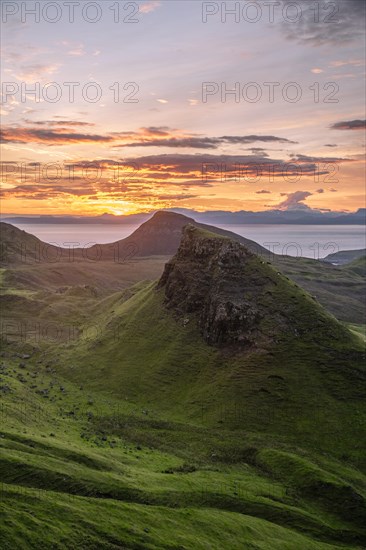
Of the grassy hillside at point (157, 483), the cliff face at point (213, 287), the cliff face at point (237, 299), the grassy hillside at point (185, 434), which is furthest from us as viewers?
the cliff face at point (213, 287)

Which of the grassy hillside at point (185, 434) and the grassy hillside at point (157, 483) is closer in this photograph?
the grassy hillside at point (157, 483)

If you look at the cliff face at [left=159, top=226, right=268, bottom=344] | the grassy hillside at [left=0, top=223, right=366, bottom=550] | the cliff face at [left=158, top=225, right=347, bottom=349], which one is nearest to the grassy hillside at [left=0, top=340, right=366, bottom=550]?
the grassy hillside at [left=0, top=223, right=366, bottom=550]

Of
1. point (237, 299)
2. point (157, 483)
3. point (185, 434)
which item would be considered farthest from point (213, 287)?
point (157, 483)

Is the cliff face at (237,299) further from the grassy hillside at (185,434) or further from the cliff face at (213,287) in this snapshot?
the grassy hillside at (185,434)

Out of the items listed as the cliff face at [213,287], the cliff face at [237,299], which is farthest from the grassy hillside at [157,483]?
the cliff face at [213,287]

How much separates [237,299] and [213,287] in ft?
33.4

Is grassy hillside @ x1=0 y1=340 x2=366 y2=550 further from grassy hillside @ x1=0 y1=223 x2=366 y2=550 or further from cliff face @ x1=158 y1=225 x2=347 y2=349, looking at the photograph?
cliff face @ x1=158 y1=225 x2=347 y2=349

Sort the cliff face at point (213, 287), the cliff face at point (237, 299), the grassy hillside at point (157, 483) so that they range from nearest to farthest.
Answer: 1. the grassy hillside at point (157, 483)
2. the cliff face at point (237, 299)
3. the cliff face at point (213, 287)

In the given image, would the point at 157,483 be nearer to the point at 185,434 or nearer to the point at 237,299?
the point at 185,434

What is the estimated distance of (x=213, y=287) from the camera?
14825 centimetres

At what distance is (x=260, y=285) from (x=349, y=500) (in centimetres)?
7121

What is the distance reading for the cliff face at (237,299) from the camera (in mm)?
134750

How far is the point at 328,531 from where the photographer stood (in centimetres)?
8125

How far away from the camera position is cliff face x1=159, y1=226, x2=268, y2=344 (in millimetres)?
137875
